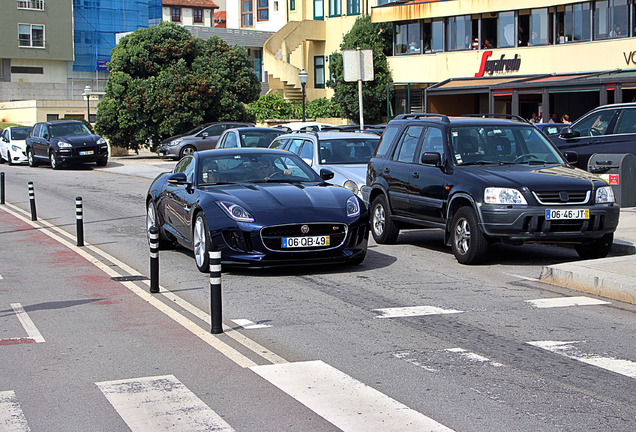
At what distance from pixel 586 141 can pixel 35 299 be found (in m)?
12.3

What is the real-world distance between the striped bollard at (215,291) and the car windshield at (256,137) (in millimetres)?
15233

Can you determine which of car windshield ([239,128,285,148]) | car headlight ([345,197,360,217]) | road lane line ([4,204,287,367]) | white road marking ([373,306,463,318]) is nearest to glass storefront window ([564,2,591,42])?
car windshield ([239,128,285,148])

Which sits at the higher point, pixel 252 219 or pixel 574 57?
pixel 574 57

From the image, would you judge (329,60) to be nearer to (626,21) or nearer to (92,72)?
(626,21)

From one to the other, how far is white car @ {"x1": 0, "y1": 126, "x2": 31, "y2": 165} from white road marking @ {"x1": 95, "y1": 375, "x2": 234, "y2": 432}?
3466 centimetres

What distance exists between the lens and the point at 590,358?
6.75 metres

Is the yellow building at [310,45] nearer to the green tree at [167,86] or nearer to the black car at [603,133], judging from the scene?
the green tree at [167,86]

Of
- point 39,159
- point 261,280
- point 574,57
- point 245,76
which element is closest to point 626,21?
point 574,57

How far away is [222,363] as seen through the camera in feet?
22.0

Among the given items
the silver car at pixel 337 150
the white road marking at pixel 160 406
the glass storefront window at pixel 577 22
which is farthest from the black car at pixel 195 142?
the white road marking at pixel 160 406

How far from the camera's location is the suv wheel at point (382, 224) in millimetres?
13367

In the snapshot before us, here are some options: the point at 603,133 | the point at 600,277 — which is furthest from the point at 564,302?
the point at 603,133

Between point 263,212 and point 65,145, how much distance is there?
2628 centimetres

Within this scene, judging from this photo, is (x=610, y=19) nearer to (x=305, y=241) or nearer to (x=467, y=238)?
(x=467, y=238)
